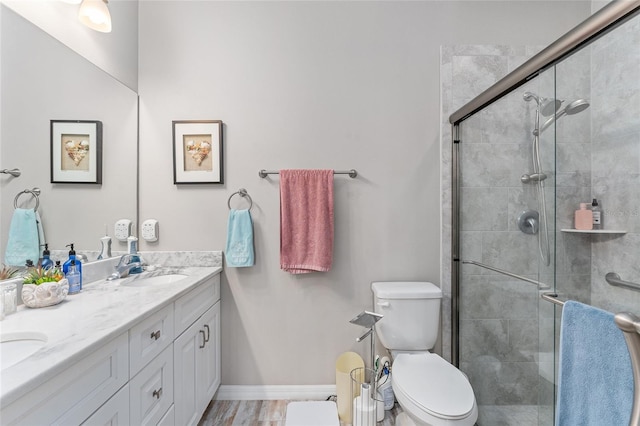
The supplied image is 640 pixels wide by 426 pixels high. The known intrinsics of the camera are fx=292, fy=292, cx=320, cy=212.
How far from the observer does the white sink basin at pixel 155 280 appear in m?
1.59

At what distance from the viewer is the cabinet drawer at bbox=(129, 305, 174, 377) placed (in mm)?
1002

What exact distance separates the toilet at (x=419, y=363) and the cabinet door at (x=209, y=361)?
0.98 metres

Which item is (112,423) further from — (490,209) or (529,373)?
A: (490,209)

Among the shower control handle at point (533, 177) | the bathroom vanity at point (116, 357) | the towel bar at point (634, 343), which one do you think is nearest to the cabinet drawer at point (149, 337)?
the bathroom vanity at point (116, 357)

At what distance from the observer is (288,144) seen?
1.90 meters

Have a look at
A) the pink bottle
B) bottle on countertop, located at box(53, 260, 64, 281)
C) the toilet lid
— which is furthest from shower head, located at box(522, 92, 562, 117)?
bottle on countertop, located at box(53, 260, 64, 281)

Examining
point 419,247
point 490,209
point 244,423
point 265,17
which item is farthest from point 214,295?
point 265,17

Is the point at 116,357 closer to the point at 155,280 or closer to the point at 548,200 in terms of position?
the point at 155,280

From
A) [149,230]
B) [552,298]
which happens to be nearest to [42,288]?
[149,230]

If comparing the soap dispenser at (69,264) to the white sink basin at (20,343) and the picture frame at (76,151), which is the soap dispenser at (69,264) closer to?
the picture frame at (76,151)

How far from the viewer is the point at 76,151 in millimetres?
1454

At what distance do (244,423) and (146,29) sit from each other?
249 centimetres

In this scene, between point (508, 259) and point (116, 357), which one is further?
point (508, 259)

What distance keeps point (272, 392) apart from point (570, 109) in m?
2.20
